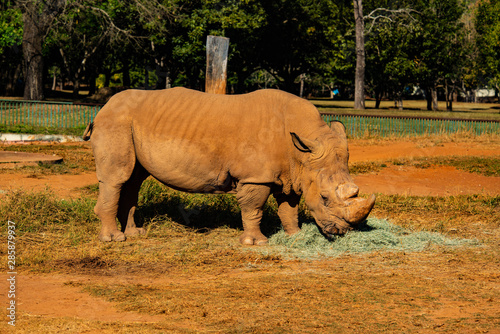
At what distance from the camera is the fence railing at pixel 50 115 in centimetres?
2341

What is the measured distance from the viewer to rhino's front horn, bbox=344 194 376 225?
25.4 feet

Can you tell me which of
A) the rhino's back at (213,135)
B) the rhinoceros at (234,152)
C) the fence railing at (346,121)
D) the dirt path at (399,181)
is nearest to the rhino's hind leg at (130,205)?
the rhinoceros at (234,152)

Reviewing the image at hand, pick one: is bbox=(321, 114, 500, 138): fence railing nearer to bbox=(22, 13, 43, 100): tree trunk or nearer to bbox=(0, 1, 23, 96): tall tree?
bbox=(22, 13, 43, 100): tree trunk

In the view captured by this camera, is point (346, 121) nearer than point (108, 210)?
No

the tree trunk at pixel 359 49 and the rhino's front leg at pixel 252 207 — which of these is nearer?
the rhino's front leg at pixel 252 207

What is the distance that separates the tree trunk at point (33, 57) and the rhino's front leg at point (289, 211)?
22727 millimetres

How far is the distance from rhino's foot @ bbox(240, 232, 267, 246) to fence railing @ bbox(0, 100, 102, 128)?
634 inches

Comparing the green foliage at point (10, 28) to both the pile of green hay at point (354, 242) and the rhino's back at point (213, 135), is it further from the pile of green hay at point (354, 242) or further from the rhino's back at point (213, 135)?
the pile of green hay at point (354, 242)

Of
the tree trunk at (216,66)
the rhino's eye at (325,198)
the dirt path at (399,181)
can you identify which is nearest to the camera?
the rhino's eye at (325,198)

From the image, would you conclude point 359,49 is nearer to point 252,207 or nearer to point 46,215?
point 46,215

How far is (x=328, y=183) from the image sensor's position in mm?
8055

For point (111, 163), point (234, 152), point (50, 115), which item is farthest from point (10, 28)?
point (234, 152)

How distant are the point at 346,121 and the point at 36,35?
15.0m

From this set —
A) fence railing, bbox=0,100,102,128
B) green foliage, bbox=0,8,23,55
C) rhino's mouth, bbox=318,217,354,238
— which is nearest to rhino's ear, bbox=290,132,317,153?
rhino's mouth, bbox=318,217,354,238
